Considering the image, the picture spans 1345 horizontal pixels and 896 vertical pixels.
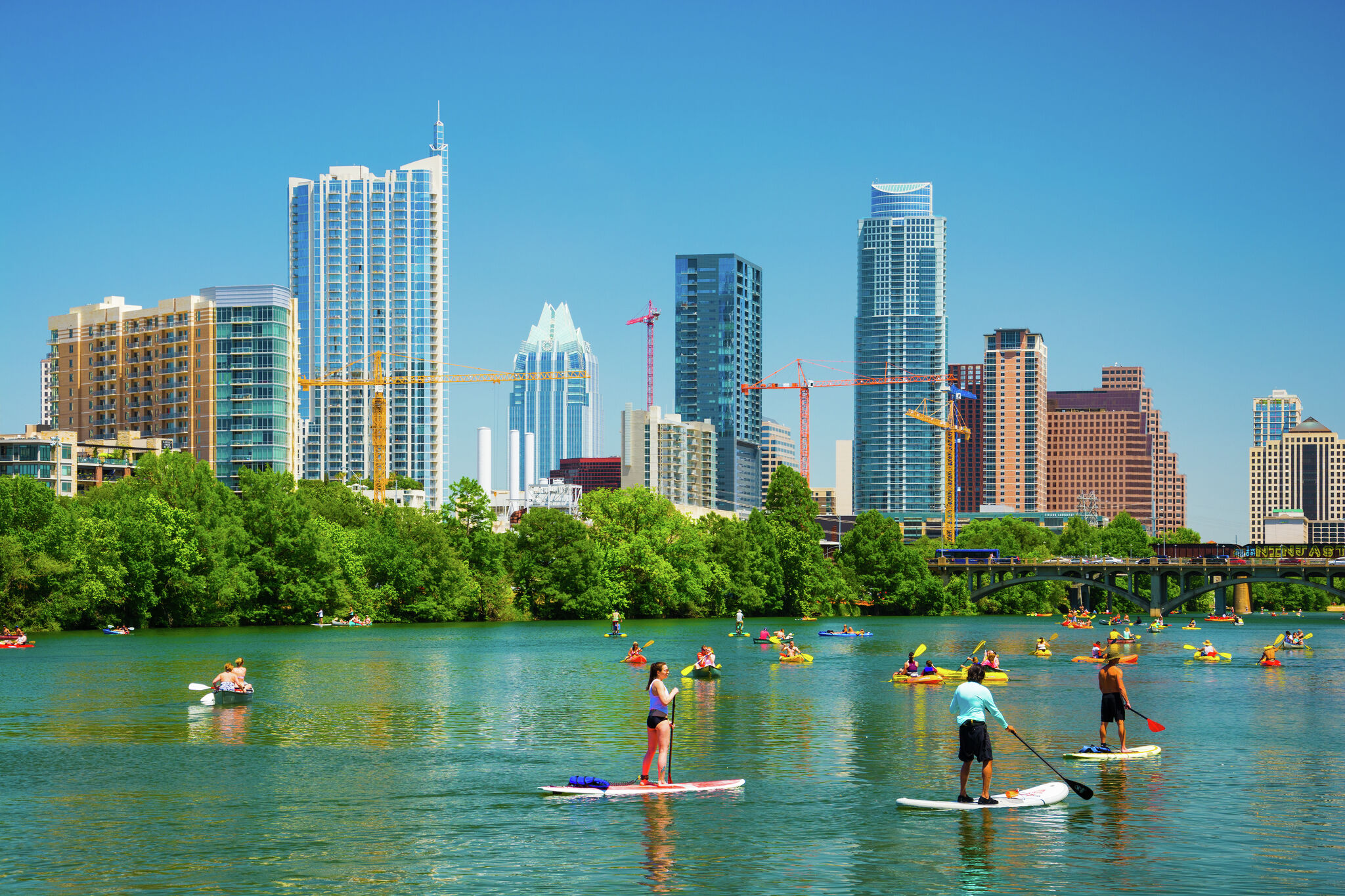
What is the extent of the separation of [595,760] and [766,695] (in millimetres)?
23970

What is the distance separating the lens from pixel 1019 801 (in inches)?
1248

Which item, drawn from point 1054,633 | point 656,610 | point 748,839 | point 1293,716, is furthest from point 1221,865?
point 656,610

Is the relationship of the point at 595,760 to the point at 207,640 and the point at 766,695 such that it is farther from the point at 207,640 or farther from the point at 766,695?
the point at 207,640

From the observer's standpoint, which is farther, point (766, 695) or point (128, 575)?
point (128, 575)

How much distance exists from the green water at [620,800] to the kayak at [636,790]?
0.52m

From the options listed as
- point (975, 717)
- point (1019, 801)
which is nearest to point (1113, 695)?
point (1019, 801)

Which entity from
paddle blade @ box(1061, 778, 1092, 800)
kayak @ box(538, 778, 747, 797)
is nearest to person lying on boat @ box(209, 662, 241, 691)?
kayak @ box(538, 778, 747, 797)

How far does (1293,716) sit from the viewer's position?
55594 millimetres

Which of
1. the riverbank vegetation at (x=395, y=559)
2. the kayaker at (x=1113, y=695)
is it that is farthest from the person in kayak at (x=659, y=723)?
the riverbank vegetation at (x=395, y=559)

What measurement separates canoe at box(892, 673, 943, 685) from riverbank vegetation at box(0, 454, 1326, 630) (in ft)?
250

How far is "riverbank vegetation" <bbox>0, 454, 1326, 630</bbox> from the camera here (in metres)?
119

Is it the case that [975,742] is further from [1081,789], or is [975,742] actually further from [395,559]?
[395,559]

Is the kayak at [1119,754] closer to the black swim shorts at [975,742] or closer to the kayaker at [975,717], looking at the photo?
the kayaker at [975,717]

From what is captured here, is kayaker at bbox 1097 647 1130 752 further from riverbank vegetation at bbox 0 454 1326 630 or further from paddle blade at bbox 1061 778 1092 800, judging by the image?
riverbank vegetation at bbox 0 454 1326 630
